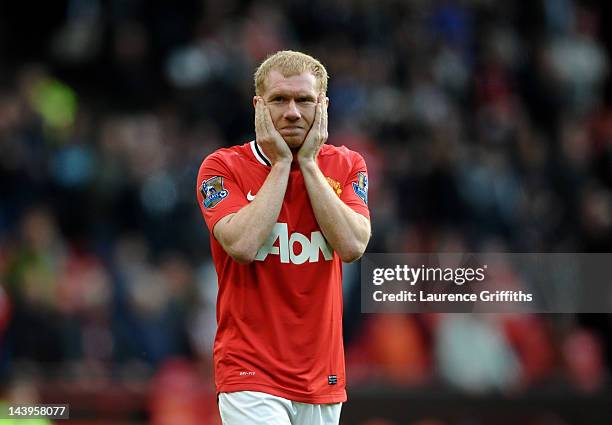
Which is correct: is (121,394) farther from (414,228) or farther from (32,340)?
(414,228)

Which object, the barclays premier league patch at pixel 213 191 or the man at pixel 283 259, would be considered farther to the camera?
the barclays premier league patch at pixel 213 191

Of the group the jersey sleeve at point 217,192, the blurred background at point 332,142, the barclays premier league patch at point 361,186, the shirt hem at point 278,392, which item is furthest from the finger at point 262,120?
the blurred background at point 332,142

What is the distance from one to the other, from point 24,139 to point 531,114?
20.2ft

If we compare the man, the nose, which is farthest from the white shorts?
the nose

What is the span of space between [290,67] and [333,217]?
0.65 meters

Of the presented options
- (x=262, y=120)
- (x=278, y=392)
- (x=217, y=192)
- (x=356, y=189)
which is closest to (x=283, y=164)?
(x=262, y=120)

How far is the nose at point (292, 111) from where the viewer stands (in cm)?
500

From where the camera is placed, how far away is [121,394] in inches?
370

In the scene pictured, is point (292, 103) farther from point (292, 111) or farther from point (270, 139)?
point (270, 139)

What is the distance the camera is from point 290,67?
16.6 ft

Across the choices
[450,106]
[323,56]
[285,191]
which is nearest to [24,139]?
[323,56]

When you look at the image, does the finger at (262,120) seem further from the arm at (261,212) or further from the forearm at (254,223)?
the forearm at (254,223)

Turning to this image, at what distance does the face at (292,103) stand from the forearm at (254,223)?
21 cm

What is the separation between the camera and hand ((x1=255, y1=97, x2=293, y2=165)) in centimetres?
499
